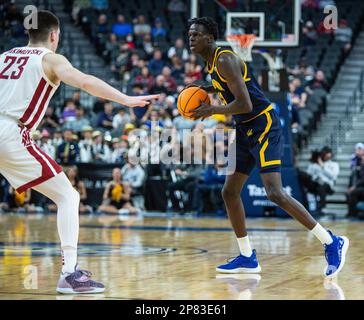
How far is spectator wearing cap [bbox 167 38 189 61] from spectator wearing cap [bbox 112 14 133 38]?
6.25 feet

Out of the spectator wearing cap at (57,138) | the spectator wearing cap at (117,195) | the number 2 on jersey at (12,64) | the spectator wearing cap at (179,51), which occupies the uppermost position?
the spectator wearing cap at (179,51)

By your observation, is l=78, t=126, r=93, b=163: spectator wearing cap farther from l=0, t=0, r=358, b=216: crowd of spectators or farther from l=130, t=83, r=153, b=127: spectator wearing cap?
l=130, t=83, r=153, b=127: spectator wearing cap

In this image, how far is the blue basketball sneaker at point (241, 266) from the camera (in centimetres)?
759

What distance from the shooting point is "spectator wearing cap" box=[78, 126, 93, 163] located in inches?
713

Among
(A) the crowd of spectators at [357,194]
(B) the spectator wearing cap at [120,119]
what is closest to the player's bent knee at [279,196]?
(A) the crowd of spectators at [357,194]

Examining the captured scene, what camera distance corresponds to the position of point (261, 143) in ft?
24.2

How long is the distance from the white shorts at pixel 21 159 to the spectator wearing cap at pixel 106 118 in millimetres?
13411

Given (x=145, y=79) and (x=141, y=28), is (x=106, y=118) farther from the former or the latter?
(x=141, y=28)

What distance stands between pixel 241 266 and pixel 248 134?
1.18m

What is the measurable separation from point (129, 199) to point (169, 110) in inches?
105

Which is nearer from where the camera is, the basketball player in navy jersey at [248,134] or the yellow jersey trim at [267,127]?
the basketball player in navy jersey at [248,134]

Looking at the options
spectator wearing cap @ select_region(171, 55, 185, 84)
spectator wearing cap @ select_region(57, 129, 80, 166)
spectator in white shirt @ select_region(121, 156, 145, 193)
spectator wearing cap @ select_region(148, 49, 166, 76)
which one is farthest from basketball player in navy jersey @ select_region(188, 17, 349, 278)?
spectator wearing cap @ select_region(148, 49, 166, 76)

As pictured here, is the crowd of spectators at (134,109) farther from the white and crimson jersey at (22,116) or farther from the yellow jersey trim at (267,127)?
the white and crimson jersey at (22,116)

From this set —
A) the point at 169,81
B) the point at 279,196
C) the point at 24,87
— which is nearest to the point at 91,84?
the point at 24,87
